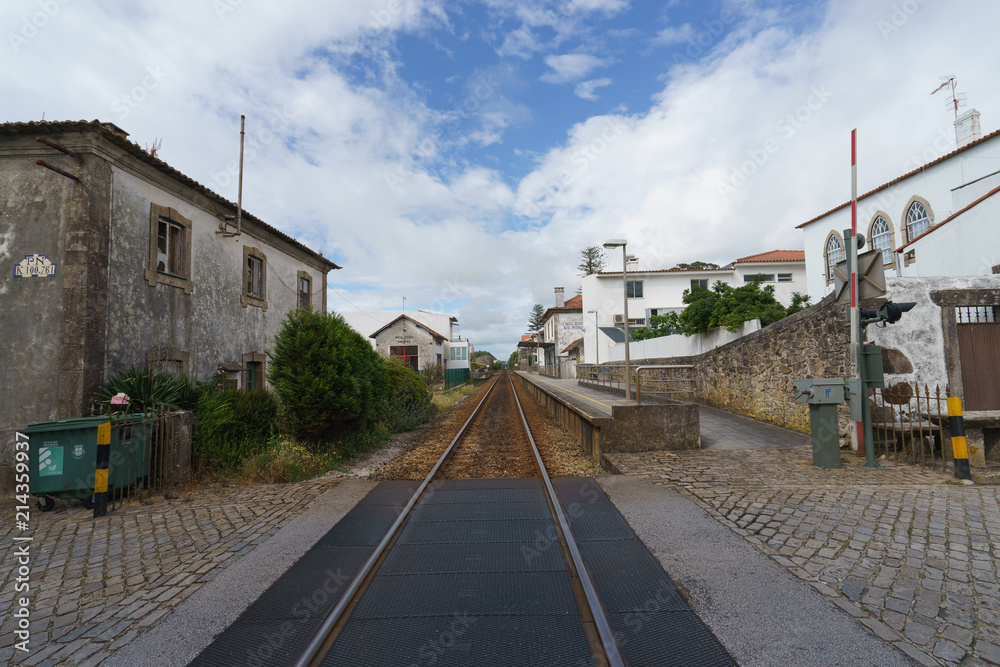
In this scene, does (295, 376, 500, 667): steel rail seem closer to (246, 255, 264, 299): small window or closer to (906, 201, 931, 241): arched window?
(246, 255, 264, 299): small window

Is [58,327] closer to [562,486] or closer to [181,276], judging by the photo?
[181,276]

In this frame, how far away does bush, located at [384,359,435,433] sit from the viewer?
13625 mm

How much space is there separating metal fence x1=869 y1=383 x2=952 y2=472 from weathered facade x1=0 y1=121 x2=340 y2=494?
13159 mm

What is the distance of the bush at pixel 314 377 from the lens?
8984mm

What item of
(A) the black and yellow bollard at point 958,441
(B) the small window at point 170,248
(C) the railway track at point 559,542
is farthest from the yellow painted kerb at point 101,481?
(A) the black and yellow bollard at point 958,441

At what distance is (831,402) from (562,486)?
433cm

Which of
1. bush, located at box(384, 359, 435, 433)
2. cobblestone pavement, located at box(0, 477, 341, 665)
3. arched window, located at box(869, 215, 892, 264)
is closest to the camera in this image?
cobblestone pavement, located at box(0, 477, 341, 665)

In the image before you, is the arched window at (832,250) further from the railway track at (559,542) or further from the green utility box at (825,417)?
the railway track at (559,542)

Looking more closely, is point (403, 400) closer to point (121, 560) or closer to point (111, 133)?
point (111, 133)

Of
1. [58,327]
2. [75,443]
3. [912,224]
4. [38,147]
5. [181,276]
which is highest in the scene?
[912,224]

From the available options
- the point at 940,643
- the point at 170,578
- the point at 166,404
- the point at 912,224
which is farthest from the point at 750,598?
the point at 912,224

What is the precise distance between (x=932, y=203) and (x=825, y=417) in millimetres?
18899

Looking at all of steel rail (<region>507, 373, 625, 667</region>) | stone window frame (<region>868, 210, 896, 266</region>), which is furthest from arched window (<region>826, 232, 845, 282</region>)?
steel rail (<region>507, 373, 625, 667</region>)

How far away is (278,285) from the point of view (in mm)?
14695
